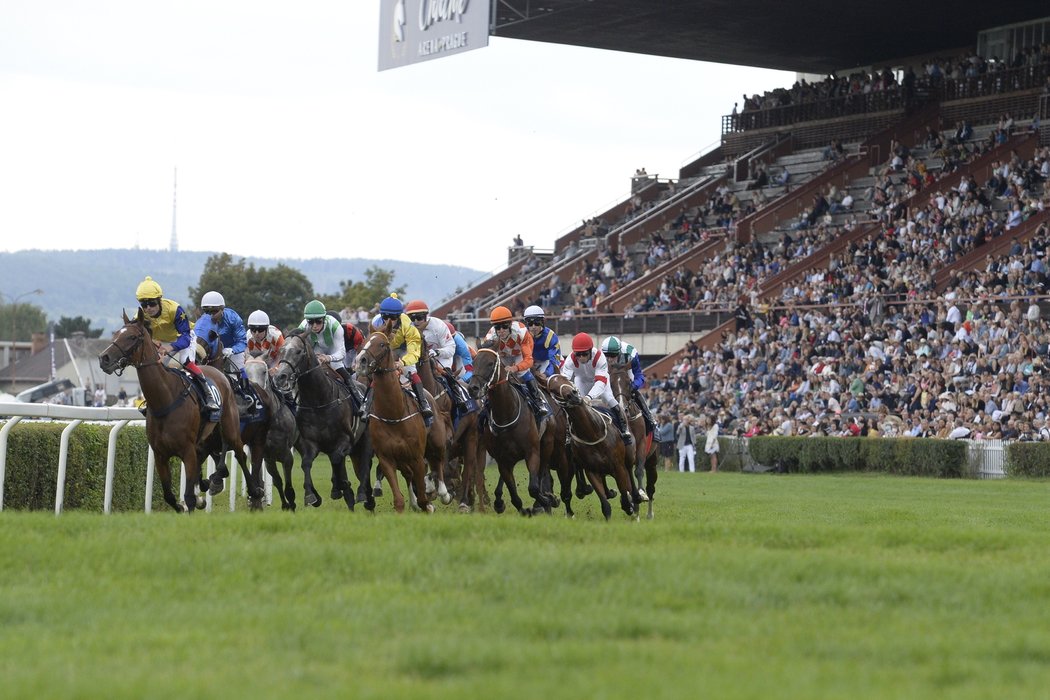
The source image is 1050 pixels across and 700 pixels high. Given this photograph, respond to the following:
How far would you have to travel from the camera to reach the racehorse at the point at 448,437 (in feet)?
48.8

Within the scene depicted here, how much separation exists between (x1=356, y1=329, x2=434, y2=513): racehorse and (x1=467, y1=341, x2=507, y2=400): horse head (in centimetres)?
70

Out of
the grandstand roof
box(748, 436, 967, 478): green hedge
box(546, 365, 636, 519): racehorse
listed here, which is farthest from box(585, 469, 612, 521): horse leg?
the grandstand roof

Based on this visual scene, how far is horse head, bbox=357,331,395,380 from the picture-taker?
13.5 m

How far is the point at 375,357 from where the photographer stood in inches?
538

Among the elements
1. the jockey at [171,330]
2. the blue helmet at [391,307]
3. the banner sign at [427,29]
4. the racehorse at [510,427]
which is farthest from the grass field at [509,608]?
the banner sign at [427,29]

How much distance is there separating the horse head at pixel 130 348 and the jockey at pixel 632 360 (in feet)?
16.6

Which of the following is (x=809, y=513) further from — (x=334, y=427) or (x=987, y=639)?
(x=987, y=639)

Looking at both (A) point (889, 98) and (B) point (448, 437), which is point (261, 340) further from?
(A) point (889, 98)

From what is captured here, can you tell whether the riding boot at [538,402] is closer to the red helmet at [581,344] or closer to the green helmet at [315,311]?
the red helmet at [581,344]

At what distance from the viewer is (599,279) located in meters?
47.1

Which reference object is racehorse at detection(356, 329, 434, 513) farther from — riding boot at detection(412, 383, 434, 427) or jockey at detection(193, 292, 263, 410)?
jockey at detection(193, 292, 263, 410)

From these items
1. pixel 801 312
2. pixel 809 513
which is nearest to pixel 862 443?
pixel 801 312

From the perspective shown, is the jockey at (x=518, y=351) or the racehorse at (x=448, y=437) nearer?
the racehorse at (x=448, y=437)

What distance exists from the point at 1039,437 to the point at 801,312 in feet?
28.3
